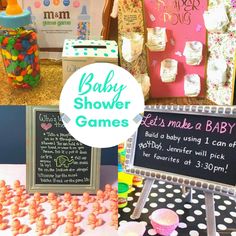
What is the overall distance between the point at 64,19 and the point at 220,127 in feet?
1.41

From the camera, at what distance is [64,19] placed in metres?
1.06

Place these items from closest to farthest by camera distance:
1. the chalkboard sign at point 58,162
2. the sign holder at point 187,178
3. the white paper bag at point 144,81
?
the sign holder at point 187,178, the chalkboard sign at point 58,162, the white paper bag at point 144,81

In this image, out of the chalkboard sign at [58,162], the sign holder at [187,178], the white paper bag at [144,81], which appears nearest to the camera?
the sign holder at [187,178]

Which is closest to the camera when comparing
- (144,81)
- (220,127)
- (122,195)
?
(220,127)

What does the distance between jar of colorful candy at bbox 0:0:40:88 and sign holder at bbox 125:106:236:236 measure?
289 millimetres

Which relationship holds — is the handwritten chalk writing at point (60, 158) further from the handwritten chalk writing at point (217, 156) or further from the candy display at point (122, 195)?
the handwritten chalk writing at point (217, 156)

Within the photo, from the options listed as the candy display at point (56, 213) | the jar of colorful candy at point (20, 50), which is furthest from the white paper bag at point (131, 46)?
the candy display at point (56, 213)

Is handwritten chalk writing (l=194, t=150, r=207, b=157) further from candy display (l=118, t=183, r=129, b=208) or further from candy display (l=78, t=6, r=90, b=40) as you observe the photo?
candy display (l=78, t=6, r=90, b=40)

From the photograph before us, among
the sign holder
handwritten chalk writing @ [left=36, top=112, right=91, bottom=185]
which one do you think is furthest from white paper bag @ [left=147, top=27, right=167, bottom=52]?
handwritten chalk writing @ [left=36, top=112, right=91, bottom=185]

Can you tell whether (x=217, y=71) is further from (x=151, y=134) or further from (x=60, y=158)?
(x=60, y=158)

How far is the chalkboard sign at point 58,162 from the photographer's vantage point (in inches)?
45.3

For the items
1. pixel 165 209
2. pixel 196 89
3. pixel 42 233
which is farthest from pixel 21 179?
pixel 196 89

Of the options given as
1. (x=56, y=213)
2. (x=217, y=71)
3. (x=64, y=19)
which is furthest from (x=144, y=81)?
(x=56, y=213)

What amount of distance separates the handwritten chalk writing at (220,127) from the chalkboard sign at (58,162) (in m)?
0.29
